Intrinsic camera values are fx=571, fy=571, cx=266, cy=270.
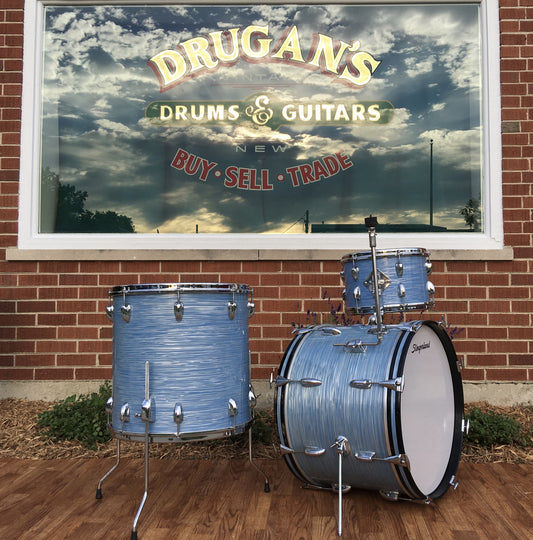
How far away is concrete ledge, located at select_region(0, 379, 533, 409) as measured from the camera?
4336 millimetres

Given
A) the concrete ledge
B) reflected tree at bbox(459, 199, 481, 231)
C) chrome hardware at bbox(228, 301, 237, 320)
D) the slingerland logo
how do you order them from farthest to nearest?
the slingerland logo < reflected tree at bbox(459, 199, 481, 231) < the concrete ledge < chrome hardware at bbox(228, 301, 237, 320)

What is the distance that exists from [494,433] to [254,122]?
2.93m

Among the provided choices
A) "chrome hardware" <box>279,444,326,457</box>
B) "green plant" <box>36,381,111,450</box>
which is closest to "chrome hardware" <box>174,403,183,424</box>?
"chrome hardware" <box>279,444,326,457</box>

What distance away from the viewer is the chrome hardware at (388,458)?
2.46 metres

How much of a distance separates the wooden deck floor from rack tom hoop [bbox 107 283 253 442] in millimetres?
378

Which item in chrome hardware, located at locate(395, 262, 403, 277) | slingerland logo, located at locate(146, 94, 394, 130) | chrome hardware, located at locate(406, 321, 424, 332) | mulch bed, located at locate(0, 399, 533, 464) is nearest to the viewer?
chrome hardware, located at locate(406, 321, 424, 332)

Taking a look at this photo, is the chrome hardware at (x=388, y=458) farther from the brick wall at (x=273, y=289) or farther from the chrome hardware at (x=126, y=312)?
the brick wall at (x=273, y=289)

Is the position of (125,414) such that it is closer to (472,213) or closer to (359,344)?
(359,344)

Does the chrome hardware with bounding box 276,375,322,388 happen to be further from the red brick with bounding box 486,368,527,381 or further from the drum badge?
the red brick with bounding box 486,368,527,381

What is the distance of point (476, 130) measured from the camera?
4.62 m

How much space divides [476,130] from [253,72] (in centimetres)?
188

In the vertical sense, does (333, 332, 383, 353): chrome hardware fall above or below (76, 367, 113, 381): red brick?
above

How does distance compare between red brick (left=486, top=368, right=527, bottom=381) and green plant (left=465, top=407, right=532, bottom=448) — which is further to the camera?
red brick (left=486, top=368, right=527, bottom=381)

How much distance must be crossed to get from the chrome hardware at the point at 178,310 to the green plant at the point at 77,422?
1558 millimetres
